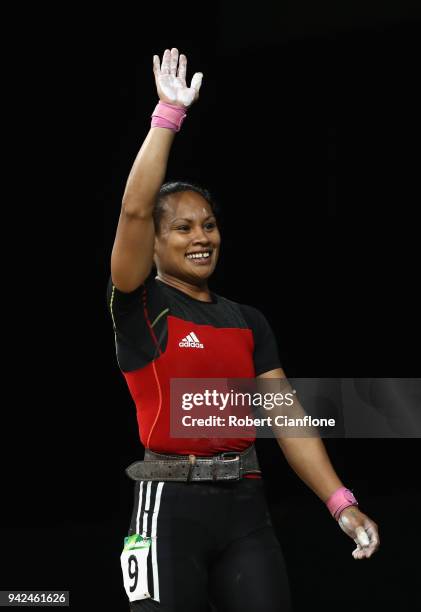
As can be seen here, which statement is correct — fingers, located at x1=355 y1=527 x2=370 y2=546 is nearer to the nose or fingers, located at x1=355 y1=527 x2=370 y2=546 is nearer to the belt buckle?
the belt buckle

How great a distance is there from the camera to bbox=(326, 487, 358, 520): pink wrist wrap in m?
2.79

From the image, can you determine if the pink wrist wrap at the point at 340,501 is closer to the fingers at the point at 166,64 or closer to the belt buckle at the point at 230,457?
the belt buckle at the point at 230,457

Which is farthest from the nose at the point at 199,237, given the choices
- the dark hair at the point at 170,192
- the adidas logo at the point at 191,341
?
the adidas logo at the point at 191,341

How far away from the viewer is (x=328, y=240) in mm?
4535

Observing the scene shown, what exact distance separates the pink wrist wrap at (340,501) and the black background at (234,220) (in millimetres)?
1569

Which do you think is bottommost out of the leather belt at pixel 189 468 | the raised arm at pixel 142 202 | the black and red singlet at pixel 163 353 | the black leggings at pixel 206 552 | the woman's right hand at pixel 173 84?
the black leggings at pixel 206 552

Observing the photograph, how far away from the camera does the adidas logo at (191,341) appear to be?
8.87ft

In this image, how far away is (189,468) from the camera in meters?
2.64

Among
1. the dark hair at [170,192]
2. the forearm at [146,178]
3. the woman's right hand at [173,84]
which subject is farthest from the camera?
the dark hair at [170,192]

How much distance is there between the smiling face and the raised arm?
0.26 m

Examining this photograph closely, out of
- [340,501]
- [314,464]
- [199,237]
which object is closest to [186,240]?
[199,237]

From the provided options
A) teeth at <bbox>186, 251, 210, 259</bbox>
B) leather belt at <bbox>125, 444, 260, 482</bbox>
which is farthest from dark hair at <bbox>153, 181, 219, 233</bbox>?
leather belt at <bbox>125, 444, 260, 482</bbox>

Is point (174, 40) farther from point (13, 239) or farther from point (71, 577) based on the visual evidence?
point (71, 577)

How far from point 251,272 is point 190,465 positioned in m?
2.05
